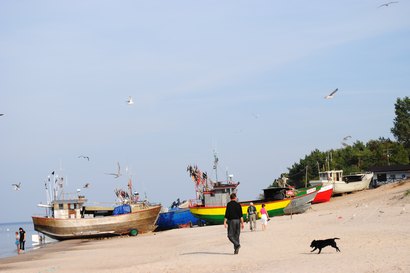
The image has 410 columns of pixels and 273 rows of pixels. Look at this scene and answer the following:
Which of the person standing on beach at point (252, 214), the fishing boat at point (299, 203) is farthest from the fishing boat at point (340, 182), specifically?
the person standing on beach at point (252, 214)

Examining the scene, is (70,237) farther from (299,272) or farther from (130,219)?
(299,272)

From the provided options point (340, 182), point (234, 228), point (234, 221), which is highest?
point (340, 182)

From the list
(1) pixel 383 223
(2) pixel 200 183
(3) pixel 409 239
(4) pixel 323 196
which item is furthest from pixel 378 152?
(3) pixel 409 239

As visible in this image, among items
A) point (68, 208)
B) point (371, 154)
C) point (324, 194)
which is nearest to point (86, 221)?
point (68, 208)

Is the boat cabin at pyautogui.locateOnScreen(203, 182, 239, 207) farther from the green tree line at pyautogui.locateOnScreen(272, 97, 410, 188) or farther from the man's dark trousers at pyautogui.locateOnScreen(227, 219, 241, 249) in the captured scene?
the green tree line at pyautogui.locateOnScreen(272, 97, 410, 188)

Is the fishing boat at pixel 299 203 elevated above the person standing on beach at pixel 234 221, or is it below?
below

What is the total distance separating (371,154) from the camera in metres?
92.7

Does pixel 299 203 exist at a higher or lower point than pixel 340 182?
lower

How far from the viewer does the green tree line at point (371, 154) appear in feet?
291

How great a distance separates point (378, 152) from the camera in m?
92.8

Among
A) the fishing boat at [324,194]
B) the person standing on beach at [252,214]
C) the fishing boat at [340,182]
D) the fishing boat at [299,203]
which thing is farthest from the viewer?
the fishing boat at [340,182]

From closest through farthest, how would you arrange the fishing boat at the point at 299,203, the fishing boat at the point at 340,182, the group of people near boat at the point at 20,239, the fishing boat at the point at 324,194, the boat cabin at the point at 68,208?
the group of people near boat at the point at 20,239 < the fishing boat at the point at 299,203 < the boat cabin at the point at 68,208 < the fishing boat at the point at 324,194 < the fishing boat at the point at 340,182

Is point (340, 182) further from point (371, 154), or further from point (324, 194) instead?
point (371, 154)

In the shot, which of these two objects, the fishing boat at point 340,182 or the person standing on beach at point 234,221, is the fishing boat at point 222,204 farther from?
the person standing on beach at point 234,221
